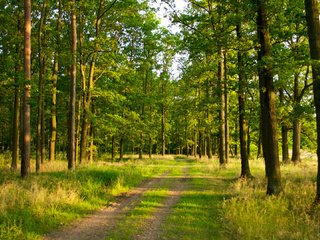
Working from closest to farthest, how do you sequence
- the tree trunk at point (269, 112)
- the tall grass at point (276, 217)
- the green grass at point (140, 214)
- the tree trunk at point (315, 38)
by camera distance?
the tall grass at point (276, 217) < the green grass at point (140, 214) < the tree trunk at point (315, 38) < the tree trunk at point (269, 112)

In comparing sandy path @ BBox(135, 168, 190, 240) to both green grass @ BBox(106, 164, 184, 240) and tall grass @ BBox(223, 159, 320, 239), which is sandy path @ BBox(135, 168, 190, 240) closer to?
green grass @ BBox(106, 164, 184, 240)

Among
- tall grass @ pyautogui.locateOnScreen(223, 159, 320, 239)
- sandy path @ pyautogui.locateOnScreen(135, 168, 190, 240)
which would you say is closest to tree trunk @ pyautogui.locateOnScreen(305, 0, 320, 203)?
tall grass @ pyautogui.locateOnScreen(223, 159, 320, 239)

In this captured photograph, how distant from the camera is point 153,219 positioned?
31.2 feet

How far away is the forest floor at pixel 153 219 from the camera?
26.2 ft

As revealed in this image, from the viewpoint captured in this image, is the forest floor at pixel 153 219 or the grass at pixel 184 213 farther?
the forest floor at pixel 153 219

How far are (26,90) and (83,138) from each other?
9837 millimetres

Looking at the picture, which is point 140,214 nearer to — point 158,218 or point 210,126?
point 158,218

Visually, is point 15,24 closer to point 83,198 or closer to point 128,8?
point 128,8

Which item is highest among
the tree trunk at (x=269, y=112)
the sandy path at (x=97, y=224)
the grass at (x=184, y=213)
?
the tree trunk at (x=269, y=112)

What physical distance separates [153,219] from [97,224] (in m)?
1.54

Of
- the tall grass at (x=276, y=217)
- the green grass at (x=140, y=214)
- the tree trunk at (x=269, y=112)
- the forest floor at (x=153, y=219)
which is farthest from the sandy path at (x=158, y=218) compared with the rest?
the tree trunk at (x=269, y=112)

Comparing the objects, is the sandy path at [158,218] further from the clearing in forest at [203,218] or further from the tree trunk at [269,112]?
the tree trunk at [269,112]

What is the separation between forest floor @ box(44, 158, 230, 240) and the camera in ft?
26.2

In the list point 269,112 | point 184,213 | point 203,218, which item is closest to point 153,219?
point 184,213
